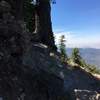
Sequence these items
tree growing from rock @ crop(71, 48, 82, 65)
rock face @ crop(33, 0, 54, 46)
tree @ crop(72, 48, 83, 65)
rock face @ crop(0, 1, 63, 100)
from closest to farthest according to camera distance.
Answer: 1. rock face @ crop(0, 1, 63, 100)
2. rock face @ crop(33, 0, 54, 46)
3. tree @ crop(72, 48, 83, 65)
4. tree growing from rock @ crop(71, 48, 82, 65)

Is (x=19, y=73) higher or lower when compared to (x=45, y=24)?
lower

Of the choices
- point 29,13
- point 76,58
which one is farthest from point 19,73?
point 76,58

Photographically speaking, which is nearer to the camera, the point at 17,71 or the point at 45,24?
the point at 17,71

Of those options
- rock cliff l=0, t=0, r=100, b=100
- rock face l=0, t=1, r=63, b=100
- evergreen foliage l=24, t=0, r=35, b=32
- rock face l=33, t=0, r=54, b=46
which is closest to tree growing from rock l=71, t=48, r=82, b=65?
evergreen foliage l=24, t=0, r=35, b=32

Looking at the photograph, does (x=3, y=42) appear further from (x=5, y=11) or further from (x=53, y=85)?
(x=53, y=85)

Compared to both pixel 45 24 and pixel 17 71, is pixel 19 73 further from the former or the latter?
pixel 45 24

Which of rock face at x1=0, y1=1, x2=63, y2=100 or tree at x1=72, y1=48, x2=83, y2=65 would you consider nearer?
rock face at x1=0, y1=1, x2=63, y2=100

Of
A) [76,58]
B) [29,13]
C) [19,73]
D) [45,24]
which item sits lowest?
[76,58]

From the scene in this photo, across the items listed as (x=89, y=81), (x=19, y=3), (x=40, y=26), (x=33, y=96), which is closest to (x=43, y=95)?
(x=33, y=96)

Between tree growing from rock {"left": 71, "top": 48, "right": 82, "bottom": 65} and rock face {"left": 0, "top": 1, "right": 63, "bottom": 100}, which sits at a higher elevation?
rock face {"left": 0, "top": 1, "right": 63, "bottom": 100}

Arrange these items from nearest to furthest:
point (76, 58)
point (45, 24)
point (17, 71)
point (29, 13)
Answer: point (17, 71) → point (45, 24) → point (29, 13) → point (76, 58)

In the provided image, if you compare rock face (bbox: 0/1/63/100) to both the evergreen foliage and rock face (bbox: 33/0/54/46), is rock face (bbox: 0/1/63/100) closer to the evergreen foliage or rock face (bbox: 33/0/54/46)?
rock face (bbox: 33/0/54/46)

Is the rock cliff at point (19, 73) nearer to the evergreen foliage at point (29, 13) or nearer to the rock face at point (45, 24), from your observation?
the rock face at point (45, 24)

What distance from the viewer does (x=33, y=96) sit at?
866 centimetres
